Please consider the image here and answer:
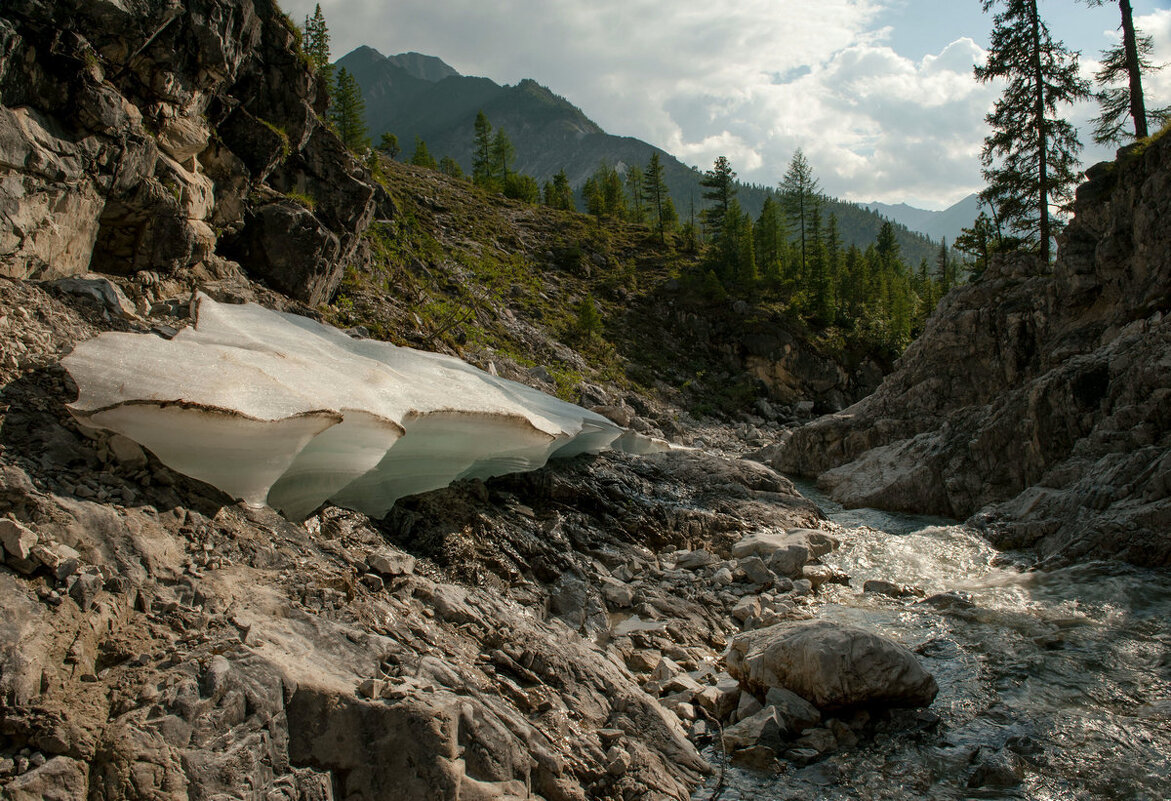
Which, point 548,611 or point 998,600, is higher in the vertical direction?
point 998,600

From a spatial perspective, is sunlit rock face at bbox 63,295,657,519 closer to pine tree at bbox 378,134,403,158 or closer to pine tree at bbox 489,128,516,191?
pine tree at bbox 378,134,403,158

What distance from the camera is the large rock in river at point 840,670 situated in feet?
19.5

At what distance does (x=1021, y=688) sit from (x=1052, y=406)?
1120cm

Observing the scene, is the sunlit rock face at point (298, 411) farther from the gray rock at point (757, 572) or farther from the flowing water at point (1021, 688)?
the flowing water at point (1021, 688)

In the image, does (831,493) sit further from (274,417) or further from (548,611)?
(274,417)

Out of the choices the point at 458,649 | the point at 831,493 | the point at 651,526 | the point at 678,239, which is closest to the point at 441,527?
the point at 458,649

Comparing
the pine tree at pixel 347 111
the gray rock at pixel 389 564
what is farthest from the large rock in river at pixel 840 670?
the pine tree at pixel 347 111

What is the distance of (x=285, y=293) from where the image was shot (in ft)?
34.2

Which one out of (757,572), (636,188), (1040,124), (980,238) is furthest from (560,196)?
(757,572)

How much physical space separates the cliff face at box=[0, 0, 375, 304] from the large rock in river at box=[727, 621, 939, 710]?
844 cm

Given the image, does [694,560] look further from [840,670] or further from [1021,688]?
[1021,688]

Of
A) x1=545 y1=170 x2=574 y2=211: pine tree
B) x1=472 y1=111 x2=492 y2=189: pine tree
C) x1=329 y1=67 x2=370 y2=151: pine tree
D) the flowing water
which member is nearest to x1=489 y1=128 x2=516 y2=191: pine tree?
x1=472 y1=111 x2=492 y2=189: pine tree

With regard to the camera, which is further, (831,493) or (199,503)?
(831,493)

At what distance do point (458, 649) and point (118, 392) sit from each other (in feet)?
10.9
